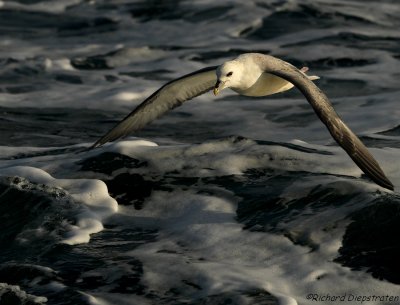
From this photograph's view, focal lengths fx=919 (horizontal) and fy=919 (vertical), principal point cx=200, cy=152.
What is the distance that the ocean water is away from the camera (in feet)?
19.4

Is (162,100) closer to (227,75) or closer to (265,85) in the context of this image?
(265,85)

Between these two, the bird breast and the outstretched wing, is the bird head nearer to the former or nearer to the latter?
the bird breast

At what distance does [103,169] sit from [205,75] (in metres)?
1.22

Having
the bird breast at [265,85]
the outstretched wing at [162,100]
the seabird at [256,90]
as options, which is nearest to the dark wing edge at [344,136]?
the seabird at [256,90]

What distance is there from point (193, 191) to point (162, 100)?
3.46 ft

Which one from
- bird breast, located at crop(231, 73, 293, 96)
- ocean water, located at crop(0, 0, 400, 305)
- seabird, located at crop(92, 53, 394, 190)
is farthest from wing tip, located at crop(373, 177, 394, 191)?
bird breast, located at crop(231, 73, 293, 96)

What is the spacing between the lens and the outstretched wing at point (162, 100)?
7.95 meters

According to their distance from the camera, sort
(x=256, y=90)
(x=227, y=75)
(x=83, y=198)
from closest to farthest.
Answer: (x=227, y=75) → (x=83, y=198) → (x=256, y=90)

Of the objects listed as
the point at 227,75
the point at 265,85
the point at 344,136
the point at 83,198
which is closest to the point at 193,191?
the point at 83,198

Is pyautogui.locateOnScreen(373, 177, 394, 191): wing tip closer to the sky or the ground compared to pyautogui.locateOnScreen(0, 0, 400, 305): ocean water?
closer to the sky

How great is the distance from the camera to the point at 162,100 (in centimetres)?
813

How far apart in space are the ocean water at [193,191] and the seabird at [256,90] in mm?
404

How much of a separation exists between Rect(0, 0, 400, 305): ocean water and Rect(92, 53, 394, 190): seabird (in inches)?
15.9

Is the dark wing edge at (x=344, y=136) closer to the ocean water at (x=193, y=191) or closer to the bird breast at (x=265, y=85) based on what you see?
the ocean water at (x=193, y=191)
